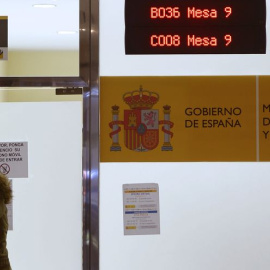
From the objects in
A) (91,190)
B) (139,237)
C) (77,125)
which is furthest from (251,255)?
(77,125)

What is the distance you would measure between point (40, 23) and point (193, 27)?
894mm

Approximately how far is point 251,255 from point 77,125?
49.1 inches

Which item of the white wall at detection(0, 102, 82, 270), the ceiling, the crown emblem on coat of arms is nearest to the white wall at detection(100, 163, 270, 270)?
the white wall at detection(0, 102, 82, 270)

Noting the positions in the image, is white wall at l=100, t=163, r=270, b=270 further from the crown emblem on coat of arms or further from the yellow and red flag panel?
the crown emblem on coat of arms

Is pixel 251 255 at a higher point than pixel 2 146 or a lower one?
lower

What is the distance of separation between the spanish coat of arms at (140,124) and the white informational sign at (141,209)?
23 centimetres

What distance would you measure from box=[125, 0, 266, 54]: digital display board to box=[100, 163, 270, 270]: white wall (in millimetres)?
671

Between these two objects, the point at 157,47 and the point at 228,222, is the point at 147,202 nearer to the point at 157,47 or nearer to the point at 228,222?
the point at 228,222

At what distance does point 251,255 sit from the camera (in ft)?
13.8

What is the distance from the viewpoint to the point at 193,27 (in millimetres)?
4059

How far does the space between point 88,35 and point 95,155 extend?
689mm

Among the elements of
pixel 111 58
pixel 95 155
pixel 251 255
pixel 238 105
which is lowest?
pixel 251 255

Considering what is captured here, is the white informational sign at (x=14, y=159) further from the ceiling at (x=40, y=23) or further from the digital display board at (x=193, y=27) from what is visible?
the digital display board at (x=193, y=27)

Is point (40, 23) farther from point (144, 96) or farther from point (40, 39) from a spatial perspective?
point (144, 96)
